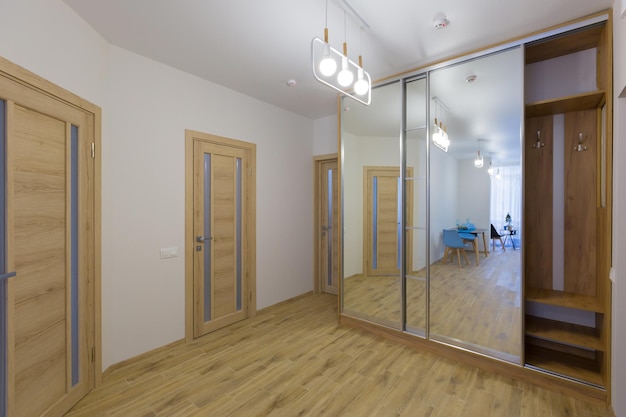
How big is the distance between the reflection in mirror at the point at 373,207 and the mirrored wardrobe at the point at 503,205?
2cm

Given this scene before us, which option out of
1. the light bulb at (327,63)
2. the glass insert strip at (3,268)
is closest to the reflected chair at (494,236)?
the light bulb at (327,63)

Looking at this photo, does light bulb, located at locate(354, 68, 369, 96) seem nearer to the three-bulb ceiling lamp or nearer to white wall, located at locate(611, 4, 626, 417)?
the three-bulb ceiling lamp

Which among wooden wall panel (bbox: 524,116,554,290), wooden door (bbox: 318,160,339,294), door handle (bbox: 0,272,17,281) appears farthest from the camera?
wooden door (bbox: 318,160,339,294)

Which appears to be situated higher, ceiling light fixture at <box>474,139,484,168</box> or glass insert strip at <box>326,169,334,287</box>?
ceiling light fixture at <box>474,139,484,168</box>

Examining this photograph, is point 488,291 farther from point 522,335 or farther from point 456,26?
point 456,26

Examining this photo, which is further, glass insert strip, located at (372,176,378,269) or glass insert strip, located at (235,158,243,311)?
glass insert strip, located at (235,158,243,311)

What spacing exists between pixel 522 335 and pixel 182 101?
12.9ft

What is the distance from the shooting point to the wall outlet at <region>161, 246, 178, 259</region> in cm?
286

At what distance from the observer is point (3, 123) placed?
61.9 inches

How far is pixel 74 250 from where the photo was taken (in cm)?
212

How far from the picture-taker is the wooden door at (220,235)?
317cm

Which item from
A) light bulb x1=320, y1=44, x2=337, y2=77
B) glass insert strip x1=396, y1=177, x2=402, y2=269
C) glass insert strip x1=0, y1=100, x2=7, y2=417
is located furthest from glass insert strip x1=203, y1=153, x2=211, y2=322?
glass insert strip x1=396, y1=177, x2=402, y2=269

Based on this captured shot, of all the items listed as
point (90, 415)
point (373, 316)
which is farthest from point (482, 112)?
point (90, 415)

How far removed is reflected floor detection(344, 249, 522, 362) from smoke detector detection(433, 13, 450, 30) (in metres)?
1.94
